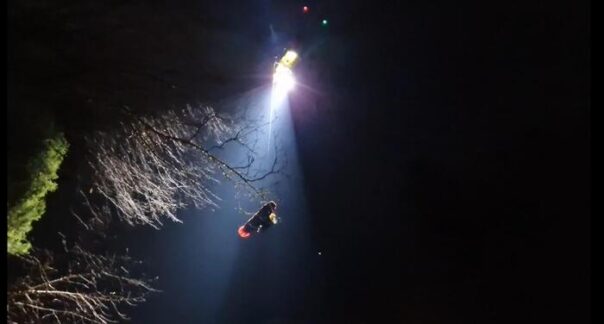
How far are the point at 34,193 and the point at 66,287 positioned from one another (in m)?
1.55

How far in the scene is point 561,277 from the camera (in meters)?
7.67

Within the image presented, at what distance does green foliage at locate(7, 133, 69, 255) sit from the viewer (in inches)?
158

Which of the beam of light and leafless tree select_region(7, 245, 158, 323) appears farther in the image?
the beam of light

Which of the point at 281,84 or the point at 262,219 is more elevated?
the point at 281,84

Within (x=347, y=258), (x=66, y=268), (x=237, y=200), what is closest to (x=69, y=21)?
(x=66, y=268)

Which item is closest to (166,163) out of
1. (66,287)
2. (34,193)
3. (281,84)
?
(66,287)

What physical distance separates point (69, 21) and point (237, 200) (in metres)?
3.34

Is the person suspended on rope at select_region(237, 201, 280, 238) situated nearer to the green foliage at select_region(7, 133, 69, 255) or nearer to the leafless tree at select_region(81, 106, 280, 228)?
the leafless tree at select_region(81, 106, 280, 228)

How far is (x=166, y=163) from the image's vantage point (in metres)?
6.09

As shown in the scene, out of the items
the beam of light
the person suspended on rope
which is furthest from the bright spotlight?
the person suspended on rope

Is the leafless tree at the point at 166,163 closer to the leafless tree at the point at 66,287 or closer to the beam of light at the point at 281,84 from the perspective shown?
the leafless tree at the point at 66,287

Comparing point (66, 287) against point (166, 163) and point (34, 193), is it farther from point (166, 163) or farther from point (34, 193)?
point (166, 163)

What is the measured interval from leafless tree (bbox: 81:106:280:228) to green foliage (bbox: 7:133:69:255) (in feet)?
2.30

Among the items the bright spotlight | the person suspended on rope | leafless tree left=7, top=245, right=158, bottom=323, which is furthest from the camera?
the bright spotlight
